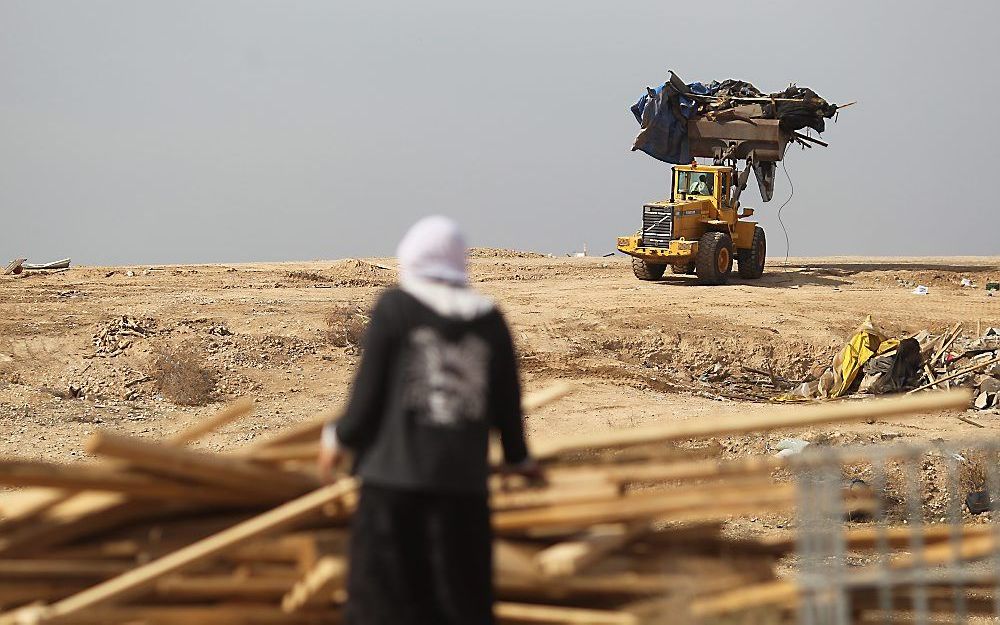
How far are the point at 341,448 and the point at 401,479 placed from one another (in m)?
0.30

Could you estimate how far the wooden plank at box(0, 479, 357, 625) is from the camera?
145 inches

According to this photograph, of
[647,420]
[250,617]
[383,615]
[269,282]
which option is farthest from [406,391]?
[269,282]

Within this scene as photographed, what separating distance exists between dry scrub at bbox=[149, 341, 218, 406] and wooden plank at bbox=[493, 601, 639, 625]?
10.3m

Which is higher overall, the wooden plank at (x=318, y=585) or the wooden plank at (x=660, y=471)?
the wooden plank at (x=660, y=471)

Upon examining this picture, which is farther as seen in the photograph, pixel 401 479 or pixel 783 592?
pixel 783 592

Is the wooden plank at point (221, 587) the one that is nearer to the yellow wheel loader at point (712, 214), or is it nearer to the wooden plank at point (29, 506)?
the wooden plank at point (29, 506)

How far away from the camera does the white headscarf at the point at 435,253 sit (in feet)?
11.6

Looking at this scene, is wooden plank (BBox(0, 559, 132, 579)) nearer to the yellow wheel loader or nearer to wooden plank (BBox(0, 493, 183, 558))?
wooden plank (BBox(0, 493, 183, 558))

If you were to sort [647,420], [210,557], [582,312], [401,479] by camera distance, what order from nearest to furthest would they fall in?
[401,479] → [210,557] → [647,420] → [582,312]

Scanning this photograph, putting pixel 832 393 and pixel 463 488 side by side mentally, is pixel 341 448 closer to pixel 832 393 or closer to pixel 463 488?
pixel 463 488

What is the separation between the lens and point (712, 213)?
2492 centimetres

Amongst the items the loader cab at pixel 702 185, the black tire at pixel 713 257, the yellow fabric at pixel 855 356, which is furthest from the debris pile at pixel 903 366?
the loader cab at pixel 702 185

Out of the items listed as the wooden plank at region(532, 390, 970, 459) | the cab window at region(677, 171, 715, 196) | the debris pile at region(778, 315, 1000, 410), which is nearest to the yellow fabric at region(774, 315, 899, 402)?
the debris pile at region(778, 315, 1000, 410)

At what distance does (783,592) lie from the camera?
3.95 metres
